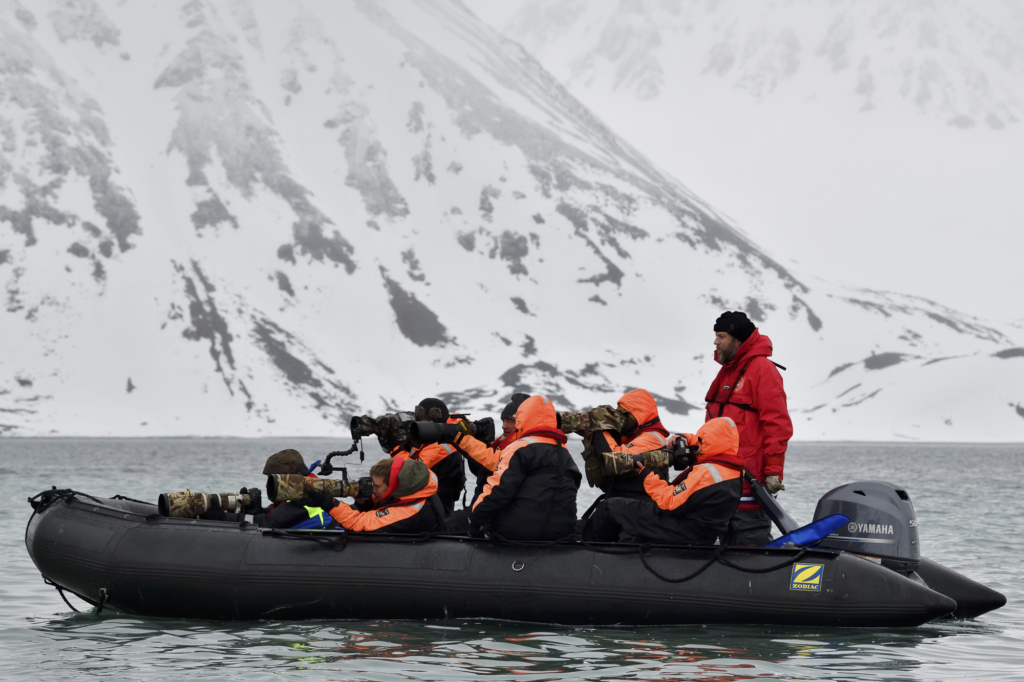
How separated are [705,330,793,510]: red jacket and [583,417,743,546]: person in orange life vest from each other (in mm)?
351

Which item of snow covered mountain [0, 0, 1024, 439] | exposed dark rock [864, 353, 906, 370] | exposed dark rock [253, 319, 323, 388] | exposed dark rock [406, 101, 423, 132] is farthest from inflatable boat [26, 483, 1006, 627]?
exposed dark rock [406, 101, 423, 132]

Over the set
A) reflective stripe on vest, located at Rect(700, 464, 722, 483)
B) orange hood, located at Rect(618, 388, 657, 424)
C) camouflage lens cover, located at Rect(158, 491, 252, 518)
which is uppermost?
orange hood, located at Rect(618, 388, 657, 424)

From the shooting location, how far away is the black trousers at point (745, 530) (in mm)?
10359

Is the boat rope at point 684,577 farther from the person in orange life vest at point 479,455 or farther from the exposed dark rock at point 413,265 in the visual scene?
the exposed dark rock at point 413,265

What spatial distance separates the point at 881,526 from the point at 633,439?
2.26m

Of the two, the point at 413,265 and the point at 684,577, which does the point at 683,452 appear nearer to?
the point at 684,577

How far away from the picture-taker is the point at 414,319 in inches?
5743

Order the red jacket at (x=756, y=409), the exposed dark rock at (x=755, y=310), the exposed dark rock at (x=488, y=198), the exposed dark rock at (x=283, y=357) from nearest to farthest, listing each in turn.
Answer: the red jacket at (x=756, y=409), the exposed dark rock at (x=283, y=357), the exposed dark rock at (x=755, y=310), the exposed dark rock at (x=488, y=198)

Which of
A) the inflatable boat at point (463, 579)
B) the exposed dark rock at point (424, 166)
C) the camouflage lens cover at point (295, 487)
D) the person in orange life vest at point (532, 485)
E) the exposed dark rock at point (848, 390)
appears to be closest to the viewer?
the inflatable boat at point (463, 579)

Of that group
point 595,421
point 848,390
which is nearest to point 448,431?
point 595,421

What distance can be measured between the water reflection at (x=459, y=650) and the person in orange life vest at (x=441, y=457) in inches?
71.3

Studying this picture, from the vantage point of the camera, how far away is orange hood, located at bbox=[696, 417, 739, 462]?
31.7 ft

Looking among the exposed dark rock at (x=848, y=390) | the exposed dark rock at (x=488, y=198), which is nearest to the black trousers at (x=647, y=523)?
the exposed dark rock at (x=848, y=390)

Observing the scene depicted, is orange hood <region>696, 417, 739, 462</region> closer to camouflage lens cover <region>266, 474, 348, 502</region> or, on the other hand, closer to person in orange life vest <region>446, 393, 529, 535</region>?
person in orange life vest <region>446, 393, 529, 535</region>
